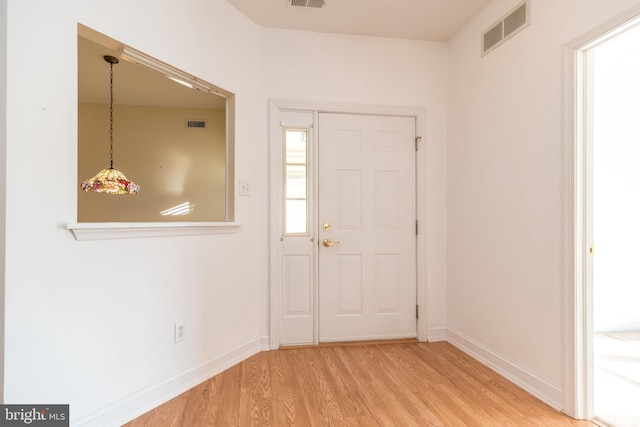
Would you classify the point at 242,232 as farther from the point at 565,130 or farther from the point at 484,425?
the point at 565,130

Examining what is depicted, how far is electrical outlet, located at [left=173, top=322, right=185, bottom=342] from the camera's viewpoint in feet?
7.04

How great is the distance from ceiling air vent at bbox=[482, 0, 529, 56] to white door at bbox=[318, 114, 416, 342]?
2.73ft

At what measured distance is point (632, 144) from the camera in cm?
324

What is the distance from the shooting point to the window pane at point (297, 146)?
2955 millimetres

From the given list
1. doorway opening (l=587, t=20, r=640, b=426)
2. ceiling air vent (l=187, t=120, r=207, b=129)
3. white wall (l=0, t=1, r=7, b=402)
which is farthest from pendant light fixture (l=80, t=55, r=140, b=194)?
doorway opening (l=587, t=20, r=640, b=426)

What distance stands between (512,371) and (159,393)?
2312 mm

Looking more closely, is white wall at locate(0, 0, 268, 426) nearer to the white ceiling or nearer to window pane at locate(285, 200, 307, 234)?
the white ceiling

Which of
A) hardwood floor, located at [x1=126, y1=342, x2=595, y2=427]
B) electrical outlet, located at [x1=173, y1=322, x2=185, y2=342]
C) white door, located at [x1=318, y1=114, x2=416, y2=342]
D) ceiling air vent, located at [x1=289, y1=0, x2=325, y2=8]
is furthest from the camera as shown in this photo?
white door, located at [x1=318, y1=114, x2=416, y2=342]

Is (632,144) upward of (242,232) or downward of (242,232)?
upward

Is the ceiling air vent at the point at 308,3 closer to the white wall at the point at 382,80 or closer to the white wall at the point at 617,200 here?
the white wall at the point at 382,80

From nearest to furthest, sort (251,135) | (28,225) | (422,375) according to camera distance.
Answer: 1. (28,225)
2. (422,375)
3. (251,135)

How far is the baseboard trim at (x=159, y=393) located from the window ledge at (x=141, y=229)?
0.90 meters

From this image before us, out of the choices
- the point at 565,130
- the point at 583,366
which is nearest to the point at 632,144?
the point at 565,130

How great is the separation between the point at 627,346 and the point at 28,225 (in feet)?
14.0
